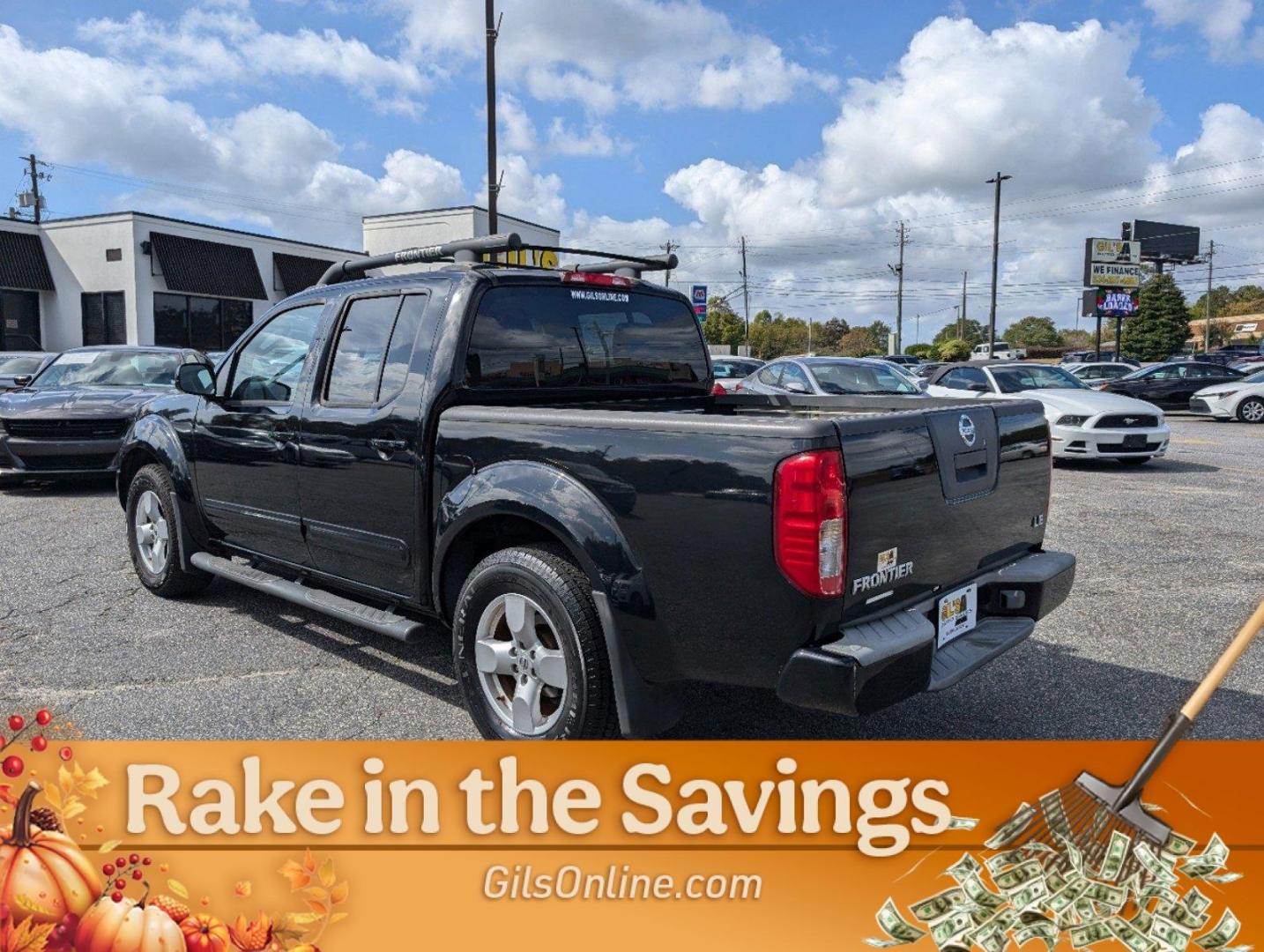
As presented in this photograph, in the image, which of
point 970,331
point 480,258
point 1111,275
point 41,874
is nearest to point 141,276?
point 480,258

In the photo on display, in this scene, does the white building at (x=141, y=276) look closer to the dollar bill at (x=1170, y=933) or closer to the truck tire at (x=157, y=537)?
the truck tire at (x=157, y=537)

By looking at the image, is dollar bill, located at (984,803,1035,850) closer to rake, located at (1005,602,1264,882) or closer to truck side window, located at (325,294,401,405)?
rake, located at (1005,602,1264,882)

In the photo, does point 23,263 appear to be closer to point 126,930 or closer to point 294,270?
point 294,270

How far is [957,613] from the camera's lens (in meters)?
3.38

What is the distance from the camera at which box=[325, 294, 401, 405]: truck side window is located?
4129 mm

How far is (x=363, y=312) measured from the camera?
4309mm

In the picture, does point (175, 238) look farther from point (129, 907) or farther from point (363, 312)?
point (129, 907)

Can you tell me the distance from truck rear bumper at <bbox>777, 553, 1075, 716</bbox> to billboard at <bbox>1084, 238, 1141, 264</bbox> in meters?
46.1

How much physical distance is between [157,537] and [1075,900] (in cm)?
516

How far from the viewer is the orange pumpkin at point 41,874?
7.78 ft

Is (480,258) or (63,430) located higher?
(480,258)

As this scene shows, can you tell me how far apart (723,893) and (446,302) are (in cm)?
252

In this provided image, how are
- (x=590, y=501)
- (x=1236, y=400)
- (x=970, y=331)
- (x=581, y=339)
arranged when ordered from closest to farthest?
(x=590, y=501) < (x=581, y=339) < (x=1236, y=400) < (x=970, y=331)

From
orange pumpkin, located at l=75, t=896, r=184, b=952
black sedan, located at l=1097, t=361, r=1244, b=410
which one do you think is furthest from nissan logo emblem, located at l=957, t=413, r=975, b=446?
black sedan, located at l=1097, t=361, r=1244, b=410
